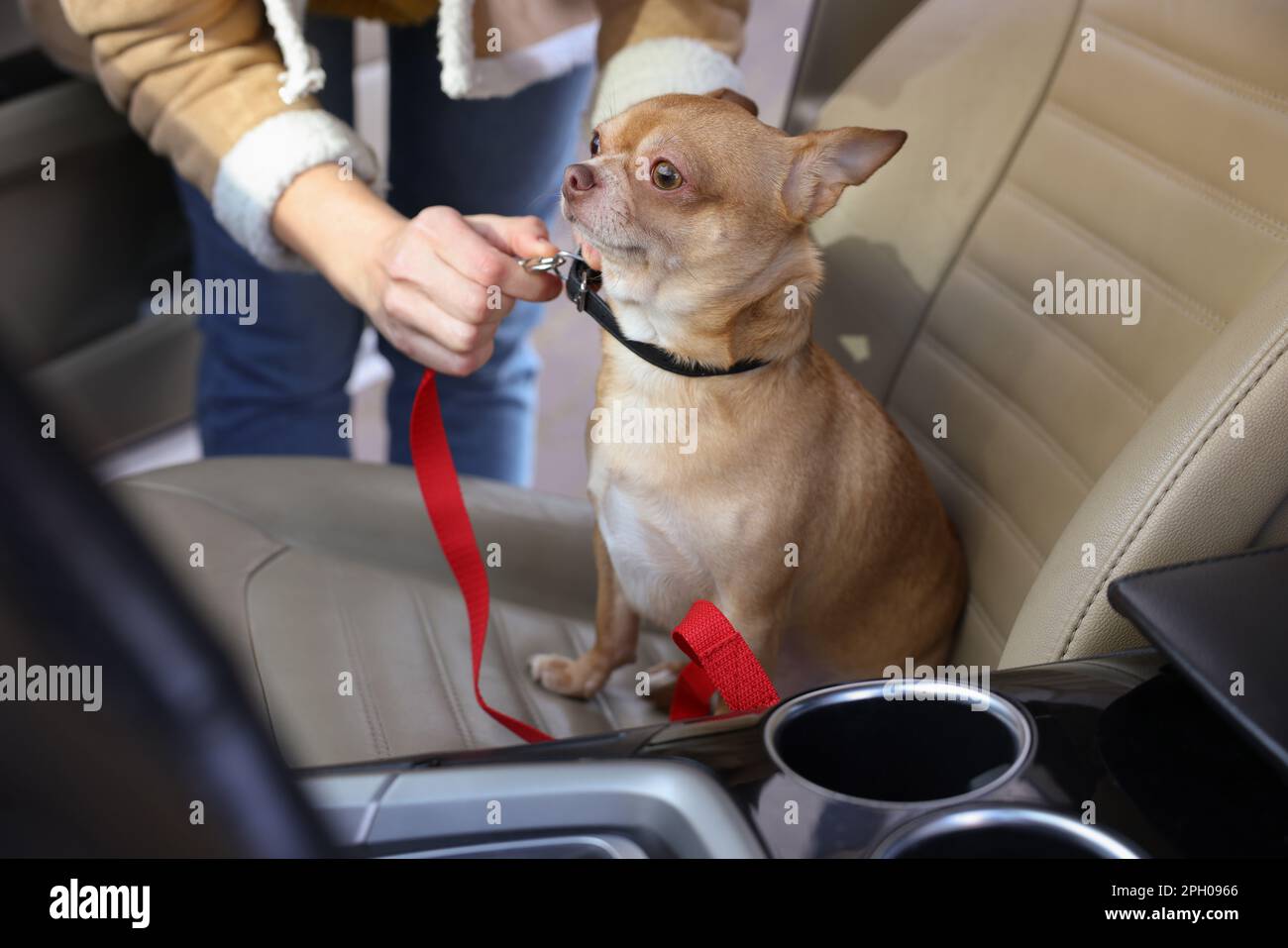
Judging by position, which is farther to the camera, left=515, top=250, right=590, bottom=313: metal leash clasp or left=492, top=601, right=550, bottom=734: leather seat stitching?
left=492, top=601, right=550, bottom=734: leather seat stitching

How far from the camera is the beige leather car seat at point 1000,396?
789 mm

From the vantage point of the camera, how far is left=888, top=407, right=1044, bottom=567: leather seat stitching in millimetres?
1045

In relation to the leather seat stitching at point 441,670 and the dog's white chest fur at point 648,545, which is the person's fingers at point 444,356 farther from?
the leather seat stitching at point 441,670

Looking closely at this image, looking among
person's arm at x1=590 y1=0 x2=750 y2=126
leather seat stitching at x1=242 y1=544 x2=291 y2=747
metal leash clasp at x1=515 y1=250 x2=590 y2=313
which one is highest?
person's arm at x1=590 y1=0 x2=750 y2=126

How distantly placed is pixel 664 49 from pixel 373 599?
0.60m

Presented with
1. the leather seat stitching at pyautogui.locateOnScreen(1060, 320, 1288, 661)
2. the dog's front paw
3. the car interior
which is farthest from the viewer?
the dog's front paw

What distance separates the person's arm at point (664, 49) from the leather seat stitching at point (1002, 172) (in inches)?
10.8

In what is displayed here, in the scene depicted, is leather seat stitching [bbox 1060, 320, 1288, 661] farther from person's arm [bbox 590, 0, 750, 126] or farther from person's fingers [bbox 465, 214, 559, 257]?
person's arm [bbox 590, 0, 750, 126]

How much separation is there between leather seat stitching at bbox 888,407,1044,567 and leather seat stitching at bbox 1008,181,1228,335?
0.23 meters

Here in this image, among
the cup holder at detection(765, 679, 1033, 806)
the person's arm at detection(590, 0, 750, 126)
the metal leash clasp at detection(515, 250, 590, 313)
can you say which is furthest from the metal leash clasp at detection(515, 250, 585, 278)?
the cup holder at detection(765, 679, 1033, 806)

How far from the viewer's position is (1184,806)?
22.0 inches
